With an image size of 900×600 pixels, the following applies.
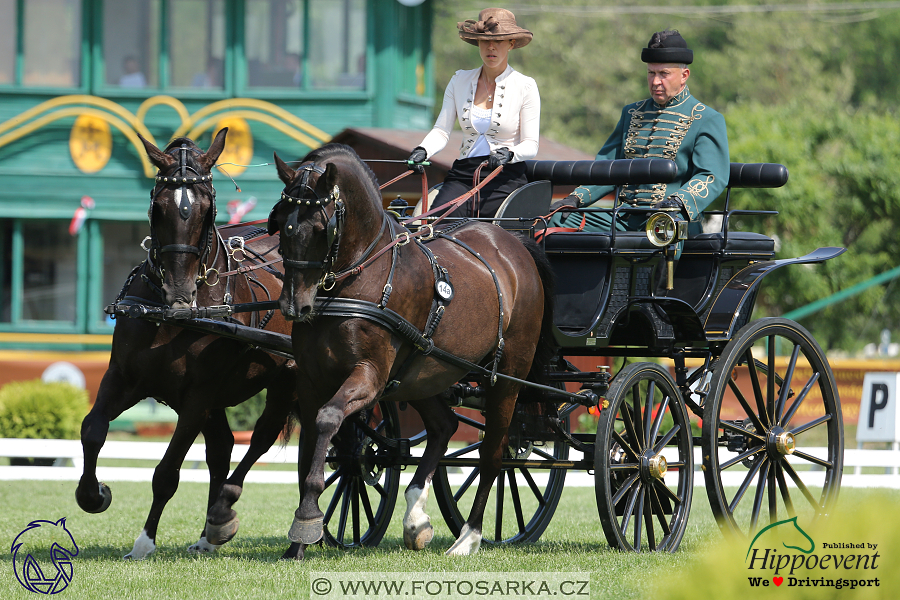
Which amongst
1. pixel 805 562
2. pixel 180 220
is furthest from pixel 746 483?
pixel 180 220

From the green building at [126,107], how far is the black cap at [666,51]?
1021cm

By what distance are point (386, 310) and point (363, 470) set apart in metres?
1.80

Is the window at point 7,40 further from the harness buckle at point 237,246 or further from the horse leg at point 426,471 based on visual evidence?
the horse leg at point 426,471

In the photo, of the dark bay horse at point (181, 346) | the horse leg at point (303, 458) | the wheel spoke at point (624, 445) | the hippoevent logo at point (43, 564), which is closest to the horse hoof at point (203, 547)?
the dark bay horse at point (181, 346)

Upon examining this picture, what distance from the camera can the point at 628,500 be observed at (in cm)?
644

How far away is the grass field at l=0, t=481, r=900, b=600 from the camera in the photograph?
2924mm

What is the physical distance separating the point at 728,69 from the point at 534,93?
3014cm

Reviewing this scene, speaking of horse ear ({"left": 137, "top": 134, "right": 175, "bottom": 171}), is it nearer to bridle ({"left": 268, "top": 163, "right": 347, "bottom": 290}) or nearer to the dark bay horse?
the dark bay horse

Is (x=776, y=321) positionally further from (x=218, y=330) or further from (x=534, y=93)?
(x=218, y=330)

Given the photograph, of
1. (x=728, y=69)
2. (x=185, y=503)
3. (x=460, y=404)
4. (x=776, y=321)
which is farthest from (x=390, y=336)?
(x=728, y=69)

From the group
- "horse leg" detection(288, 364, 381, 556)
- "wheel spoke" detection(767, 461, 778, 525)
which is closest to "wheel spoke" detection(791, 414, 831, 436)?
"wheel spoke" detection(767, 461, 778, 525)

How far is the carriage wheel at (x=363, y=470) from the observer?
7.03m

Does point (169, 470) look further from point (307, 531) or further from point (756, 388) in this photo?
point (756, 388)

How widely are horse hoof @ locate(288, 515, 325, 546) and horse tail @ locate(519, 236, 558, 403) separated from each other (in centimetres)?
199
